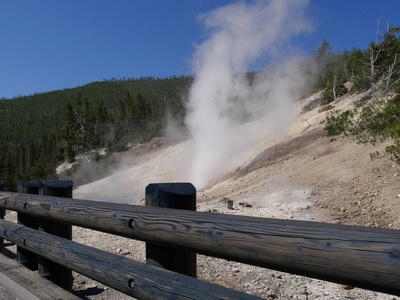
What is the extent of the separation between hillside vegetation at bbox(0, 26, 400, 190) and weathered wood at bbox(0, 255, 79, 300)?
307 inches

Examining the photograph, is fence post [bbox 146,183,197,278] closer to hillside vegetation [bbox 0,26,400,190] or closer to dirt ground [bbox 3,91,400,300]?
dirt ground [bbox 3,91,400,300]

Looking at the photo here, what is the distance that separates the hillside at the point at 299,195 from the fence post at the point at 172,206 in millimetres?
2116

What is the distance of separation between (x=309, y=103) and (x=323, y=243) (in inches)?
959

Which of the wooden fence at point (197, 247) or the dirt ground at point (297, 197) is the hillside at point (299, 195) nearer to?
the dirt ground at point (297, 197)

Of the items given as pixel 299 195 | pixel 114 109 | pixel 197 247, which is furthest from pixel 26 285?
pixel 114 109

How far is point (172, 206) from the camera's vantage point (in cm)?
197

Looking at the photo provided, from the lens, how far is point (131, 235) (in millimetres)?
2027

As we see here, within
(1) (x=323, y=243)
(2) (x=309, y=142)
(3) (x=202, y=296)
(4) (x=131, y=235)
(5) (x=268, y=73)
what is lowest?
(3) (x=202, y=296)

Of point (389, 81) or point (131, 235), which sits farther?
point (389, 81)

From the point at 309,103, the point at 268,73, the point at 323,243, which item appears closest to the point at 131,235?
the point at 323,243

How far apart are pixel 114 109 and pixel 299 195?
93305mm

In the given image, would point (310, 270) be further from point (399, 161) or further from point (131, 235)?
point (399, 161)

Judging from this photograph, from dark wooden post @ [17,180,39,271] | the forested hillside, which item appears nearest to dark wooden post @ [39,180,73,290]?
dark wooden post @ [17,180,39,271]

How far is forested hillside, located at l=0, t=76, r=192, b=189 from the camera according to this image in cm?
4959
